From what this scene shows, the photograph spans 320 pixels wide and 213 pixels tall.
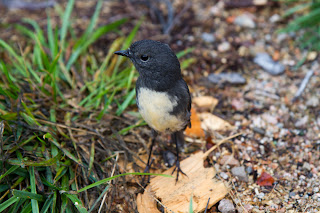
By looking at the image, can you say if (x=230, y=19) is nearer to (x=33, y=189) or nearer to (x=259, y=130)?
(x=259, y=130)

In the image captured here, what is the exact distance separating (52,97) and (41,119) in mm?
427

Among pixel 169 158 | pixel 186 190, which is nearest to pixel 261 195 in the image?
pixel 186 190

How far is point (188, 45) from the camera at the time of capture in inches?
215

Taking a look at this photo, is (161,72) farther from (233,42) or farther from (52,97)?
(233,42)

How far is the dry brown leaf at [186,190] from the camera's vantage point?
349 centimetres

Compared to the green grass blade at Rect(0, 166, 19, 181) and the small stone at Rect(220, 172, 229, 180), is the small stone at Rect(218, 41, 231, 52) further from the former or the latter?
the green grass blade at Rect(0, 166, 19, 181)

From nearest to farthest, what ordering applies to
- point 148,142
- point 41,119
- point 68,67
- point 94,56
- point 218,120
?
1. point 41,119
2. point 148,142
3. point 218,120
4. point 68,67
5. point 94,56

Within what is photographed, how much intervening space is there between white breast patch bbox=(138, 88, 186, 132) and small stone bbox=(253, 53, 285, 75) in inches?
95.7

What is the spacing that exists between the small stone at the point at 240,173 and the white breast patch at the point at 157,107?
99 centimetres

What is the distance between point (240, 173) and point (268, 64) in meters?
2.19

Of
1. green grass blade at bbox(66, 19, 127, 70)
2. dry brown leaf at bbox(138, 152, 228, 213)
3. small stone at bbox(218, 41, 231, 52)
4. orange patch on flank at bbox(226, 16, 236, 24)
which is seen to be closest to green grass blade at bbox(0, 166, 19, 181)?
dry brown leaf at bbox(138, 152, 228, 213)

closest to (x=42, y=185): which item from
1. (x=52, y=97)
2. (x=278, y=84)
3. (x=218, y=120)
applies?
(x=52, y=97)

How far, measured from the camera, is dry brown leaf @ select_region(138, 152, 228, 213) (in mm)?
3490

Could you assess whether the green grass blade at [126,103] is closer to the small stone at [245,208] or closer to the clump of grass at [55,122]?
the clump of grass at [55,122]
